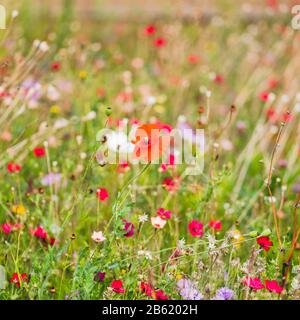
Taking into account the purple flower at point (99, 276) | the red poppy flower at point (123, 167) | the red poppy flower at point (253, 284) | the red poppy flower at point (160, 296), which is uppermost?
the red poppy flower at point (123, 167)

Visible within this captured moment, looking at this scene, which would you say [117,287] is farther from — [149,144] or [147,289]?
[149,144]

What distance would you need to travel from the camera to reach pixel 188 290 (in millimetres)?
1536

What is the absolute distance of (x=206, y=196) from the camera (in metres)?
1.88

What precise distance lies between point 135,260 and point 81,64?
5.64ft

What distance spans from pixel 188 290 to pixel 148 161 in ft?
1.04

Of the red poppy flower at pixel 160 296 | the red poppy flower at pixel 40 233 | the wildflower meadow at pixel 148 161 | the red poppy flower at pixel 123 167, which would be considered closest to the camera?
the red poppy flower at pixel 160 296

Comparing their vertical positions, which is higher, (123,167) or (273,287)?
(123,167)

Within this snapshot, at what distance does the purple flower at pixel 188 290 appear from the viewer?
153cm

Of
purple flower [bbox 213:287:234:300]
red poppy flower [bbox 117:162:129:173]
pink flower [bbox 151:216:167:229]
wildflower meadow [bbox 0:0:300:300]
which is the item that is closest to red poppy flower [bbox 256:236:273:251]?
wildflower meadow [bbox 0:0:300:300]

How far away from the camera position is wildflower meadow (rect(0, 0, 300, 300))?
5.14 feet

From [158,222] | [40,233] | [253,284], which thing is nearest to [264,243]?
[253,284]

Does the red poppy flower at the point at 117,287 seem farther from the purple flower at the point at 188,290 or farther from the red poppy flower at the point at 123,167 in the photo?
the red poppy flower at the point at 123,167

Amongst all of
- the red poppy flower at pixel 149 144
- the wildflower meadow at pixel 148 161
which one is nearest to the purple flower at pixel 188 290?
the wildflower meadow at pixel 148 161

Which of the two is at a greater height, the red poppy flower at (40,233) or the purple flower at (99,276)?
the red poppy flower at (40,233)
